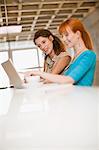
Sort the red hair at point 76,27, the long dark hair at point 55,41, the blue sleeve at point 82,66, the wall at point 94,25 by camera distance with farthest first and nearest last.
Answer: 1. the wall at point 94,25
2. the long dark hair at point 55,41
3. the red hair at point 76,27
4. the blue sleeve at point 82,66

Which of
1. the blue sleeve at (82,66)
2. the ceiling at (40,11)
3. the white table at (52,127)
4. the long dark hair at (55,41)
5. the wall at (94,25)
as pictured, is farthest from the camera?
the wall at (94,25)

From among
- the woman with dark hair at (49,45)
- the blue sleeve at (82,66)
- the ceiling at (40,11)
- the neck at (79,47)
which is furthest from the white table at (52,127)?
the ceiling at (40,11)

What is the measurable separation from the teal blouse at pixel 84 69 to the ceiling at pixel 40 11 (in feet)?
12.2

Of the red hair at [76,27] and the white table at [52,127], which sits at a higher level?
the red hair at [76,27]

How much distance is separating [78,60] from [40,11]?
4.61 m

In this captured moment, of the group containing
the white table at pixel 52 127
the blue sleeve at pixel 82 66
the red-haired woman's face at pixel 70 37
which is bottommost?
the blue sleeve at pixel 82 66

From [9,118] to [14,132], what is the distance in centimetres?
10

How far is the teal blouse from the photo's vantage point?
1.27 metres

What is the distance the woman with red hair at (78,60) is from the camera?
128cm

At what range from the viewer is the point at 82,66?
1285 mm

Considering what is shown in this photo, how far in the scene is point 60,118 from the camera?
495 mm

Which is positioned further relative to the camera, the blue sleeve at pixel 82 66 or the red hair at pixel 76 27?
the red hair at pixel 76 27

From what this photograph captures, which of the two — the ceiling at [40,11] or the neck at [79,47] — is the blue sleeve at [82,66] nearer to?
the neck at [79,47]

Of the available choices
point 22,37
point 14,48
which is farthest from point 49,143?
point 14,48
